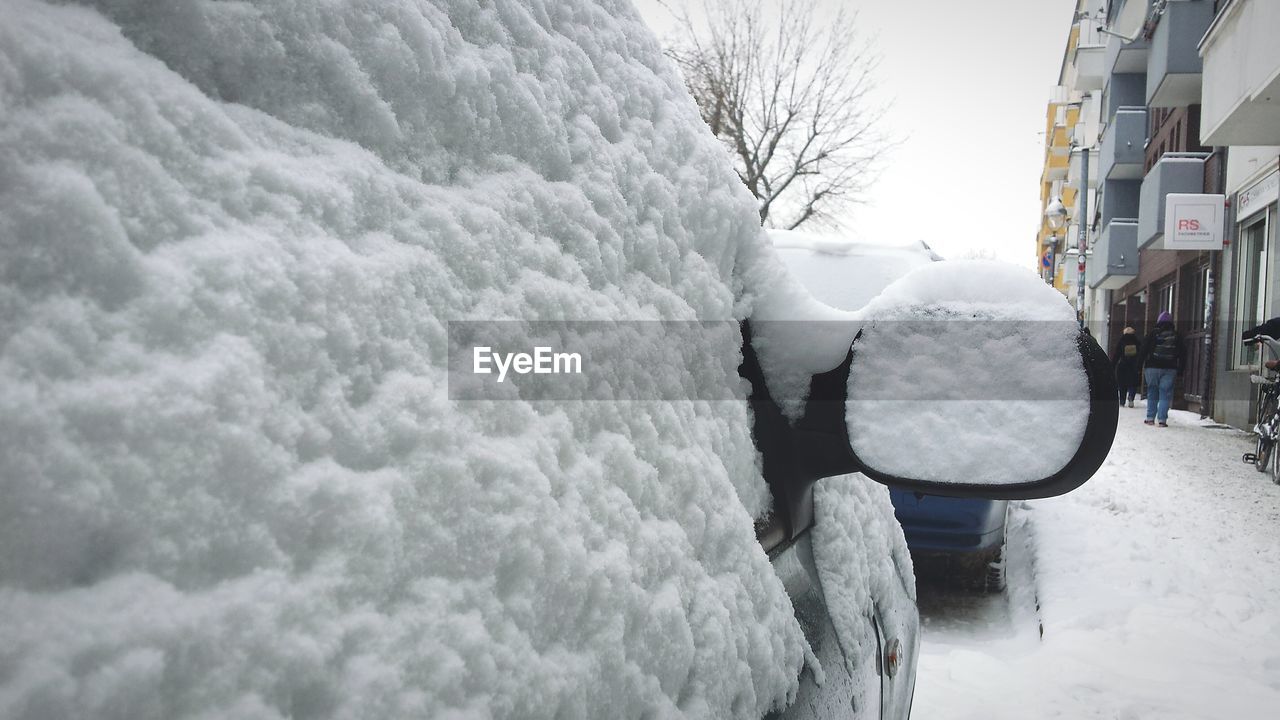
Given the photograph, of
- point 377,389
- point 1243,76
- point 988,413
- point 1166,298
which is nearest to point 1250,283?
point 1243,76

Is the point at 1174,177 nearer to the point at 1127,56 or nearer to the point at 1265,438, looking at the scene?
the point at 1127,56

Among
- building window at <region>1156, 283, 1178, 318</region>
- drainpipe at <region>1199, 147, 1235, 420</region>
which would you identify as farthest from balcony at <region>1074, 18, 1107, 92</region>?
drainpipe at <region>1199, 147, 1235, 420</region>

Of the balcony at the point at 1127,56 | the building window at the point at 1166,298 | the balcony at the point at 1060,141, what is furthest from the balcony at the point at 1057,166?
the building window at the point at 1166,298

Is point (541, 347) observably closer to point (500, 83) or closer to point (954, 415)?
point (500, 83)

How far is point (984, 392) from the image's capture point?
1228mm

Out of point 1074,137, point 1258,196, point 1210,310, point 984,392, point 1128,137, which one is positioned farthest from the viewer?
point 1074,137

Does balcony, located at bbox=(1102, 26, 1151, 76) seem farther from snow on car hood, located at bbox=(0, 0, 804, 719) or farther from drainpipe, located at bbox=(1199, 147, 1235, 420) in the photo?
snow on car hood, located at bbox=(0, 0, 804, 719)

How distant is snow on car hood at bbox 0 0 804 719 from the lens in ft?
1.69

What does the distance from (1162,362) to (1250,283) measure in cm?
209

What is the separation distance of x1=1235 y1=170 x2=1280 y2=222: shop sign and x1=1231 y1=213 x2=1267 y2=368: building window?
0.20 m

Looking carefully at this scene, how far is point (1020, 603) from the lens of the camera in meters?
4.96

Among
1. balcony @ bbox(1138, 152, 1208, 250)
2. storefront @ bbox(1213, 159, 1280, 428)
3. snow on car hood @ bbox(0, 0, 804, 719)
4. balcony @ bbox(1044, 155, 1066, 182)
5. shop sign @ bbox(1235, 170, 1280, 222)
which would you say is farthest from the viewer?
balcony @ bbox(1044, 155, 1066, 182)

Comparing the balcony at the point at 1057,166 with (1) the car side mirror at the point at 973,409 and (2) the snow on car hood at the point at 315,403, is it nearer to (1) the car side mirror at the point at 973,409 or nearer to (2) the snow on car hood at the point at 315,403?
(1) the car side mirror at the point at 973,409

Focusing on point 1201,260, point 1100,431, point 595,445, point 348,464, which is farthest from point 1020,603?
point 1201,260
